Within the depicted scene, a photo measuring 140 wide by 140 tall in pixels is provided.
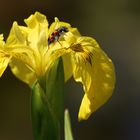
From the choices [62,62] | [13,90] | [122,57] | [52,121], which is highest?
[62,62]

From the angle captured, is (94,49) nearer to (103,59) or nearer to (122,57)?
(103,59)

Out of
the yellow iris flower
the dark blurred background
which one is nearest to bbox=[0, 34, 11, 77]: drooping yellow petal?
the yellow iris flower

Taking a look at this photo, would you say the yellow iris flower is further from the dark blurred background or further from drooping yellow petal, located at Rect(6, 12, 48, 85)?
the dark blurred background

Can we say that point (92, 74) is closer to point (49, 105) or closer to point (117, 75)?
point (49, 105)

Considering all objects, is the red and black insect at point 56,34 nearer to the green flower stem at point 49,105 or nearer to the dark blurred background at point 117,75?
the green flower stem at point 49,105

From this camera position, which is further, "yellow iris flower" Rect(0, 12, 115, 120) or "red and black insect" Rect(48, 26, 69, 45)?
"red and black insect" Rect(48, 26, 69, 45)

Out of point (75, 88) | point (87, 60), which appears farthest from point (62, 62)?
point (75, 88)
